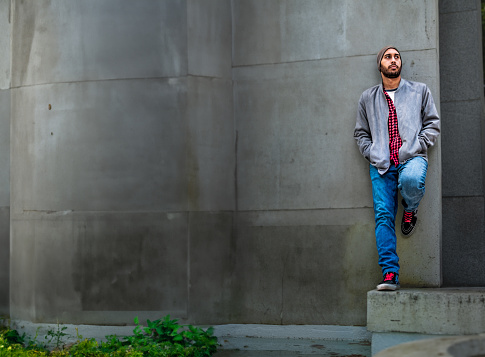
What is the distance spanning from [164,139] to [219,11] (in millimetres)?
1619

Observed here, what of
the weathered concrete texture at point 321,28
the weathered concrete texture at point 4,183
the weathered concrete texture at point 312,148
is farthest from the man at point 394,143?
the weathered concrete texture at point 4,183

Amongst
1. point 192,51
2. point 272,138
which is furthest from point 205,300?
point 192,51

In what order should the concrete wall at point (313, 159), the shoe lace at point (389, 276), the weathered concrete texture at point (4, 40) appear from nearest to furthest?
the shoe lace at point (389, 276)
the concrete wall at point (313, 159)
the weathered concrete texture at point (4, 40)

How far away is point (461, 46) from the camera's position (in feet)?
24.4

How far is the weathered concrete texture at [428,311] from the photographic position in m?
5.30

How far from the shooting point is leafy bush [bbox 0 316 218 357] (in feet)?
19.3

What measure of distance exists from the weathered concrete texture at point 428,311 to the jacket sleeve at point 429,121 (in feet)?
4.94

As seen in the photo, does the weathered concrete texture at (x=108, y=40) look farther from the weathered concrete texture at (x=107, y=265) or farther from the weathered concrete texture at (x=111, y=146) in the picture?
the weathered concrete texture at (x=107, y=265)

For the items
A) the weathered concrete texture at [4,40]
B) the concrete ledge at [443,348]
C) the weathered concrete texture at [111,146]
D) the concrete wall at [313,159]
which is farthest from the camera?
the weathered concrete texture at [4,40]

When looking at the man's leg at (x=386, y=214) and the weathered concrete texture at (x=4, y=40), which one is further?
the weathered concrete texture at (x=4, y=40)

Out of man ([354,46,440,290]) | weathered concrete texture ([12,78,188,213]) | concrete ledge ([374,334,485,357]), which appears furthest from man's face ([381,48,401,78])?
concrete ledge ([374,334,485,357])

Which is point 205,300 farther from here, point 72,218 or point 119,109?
point 119,109

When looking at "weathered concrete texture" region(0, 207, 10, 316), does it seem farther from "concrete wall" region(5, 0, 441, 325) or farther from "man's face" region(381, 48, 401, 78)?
"man's face" region(381, 48, 401, 78)

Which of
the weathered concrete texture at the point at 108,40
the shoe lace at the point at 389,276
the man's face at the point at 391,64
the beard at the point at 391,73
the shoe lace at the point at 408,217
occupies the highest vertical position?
the weathered concrete texture at the point at 108,40
